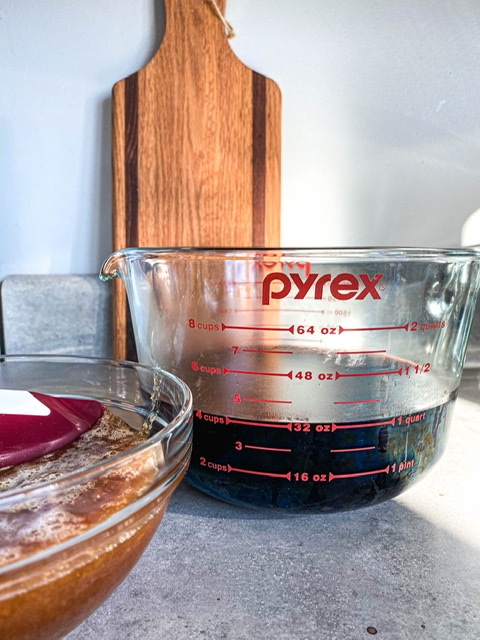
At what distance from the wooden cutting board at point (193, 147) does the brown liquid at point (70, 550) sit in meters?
0.54

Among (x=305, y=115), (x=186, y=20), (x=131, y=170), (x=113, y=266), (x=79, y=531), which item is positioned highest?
(x=186, y=20)

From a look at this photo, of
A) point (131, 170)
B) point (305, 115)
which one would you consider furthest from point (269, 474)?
point (305, 115)

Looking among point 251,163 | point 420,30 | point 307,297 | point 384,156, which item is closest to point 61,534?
point 307,297

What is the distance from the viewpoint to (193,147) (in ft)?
2.64

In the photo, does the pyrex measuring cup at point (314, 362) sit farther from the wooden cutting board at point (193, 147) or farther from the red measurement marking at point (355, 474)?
the wooden cutting board at point (193, 147)

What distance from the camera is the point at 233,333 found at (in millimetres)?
431

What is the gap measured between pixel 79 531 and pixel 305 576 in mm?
205

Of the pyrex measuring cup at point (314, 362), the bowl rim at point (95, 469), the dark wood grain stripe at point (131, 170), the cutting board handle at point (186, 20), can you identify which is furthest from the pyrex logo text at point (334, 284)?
the cutting board handle at point (186, 20)

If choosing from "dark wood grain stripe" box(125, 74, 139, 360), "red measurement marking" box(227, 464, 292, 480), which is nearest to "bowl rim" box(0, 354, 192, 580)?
"red measurement marking" box(227, 464, 292, 480)

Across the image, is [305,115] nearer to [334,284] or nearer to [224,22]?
[224,22]

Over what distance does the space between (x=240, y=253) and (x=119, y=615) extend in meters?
0.25

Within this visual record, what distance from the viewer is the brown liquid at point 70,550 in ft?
0.70

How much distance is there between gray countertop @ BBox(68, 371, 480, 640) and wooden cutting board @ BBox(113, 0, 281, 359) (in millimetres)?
425

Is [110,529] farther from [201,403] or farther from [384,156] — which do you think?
[384,156]
